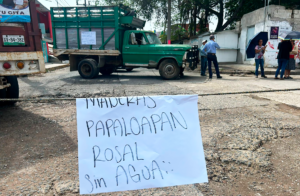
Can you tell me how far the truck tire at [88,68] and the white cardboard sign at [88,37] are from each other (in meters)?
0.76

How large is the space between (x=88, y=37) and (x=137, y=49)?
2127 mm

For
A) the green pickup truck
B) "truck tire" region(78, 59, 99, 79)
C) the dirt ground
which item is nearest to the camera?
the dirt ground

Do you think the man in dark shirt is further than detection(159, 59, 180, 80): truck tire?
No

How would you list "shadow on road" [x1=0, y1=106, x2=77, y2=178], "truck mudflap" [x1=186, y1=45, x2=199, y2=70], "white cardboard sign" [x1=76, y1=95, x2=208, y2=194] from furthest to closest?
"truck mudflap" [x1=186, y1=45, x2=199, y2=70]
"shadow on road" [x1=0, y1=106, x2=77, y2=178]
"white cardboard sign" [x1=76, y1=95, x2=208, y2=194]

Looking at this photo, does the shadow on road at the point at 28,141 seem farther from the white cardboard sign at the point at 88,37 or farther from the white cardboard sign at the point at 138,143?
the white cardboard sign at the point at 88,37

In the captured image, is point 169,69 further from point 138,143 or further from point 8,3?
point 138,143

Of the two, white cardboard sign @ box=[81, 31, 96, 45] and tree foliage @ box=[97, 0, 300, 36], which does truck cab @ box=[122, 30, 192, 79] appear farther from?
tree foliage @ box=[97, 0, 300, 36]

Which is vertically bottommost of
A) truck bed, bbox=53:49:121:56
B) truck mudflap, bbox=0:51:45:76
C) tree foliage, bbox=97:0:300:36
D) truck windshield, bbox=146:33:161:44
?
truck mudflap, bbox=0:51:45:76

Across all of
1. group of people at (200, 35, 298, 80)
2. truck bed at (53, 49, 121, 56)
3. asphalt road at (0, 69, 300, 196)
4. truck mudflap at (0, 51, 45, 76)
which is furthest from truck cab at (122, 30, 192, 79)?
truck mudflap at (0, 51, 45, 76)

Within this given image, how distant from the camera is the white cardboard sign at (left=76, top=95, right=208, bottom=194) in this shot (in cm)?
152

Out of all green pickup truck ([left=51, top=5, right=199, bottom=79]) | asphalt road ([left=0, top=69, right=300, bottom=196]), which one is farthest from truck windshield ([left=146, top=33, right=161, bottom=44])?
asphalt road ([left=0, top=69, right=300, bottom=196])

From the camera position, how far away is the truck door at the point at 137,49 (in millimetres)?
9262

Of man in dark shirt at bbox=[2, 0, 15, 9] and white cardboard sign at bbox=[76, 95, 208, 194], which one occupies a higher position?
man in dark shirt at bbox=[2, 0, 15, 9]

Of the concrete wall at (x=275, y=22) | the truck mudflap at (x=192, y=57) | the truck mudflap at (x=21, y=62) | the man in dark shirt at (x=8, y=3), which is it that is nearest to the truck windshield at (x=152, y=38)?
the truck mudflap at (x=192, y=57)
